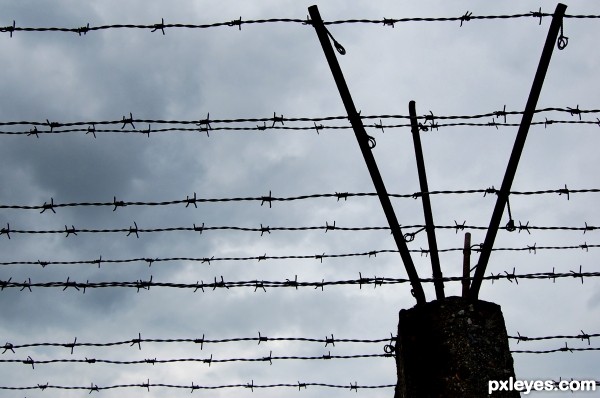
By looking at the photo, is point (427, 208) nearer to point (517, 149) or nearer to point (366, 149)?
point (517, 149)

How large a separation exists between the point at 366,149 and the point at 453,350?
1.32 m

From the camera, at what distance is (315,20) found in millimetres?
3232

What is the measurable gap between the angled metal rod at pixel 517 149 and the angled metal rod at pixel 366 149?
381 millimetres

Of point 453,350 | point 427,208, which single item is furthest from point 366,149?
point 453,350

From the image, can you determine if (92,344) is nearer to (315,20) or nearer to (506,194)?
(315,20)

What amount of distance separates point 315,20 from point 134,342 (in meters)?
2.43

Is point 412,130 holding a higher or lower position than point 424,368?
higher

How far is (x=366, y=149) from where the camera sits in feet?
11.1

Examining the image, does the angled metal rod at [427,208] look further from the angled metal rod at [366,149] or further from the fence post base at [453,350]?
the fence post base at [453,350]

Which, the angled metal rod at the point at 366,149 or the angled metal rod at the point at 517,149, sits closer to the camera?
the angled metal rod at the point at 366,149

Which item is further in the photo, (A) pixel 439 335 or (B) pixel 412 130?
(B) pixel 412 130

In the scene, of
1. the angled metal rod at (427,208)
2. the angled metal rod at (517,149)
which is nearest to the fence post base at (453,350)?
the angled metal rod at (517,149)

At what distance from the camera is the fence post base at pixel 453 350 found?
3.36 metres

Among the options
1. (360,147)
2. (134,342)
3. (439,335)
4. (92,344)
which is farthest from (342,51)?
(92,344)
